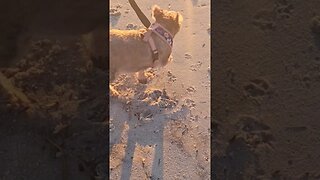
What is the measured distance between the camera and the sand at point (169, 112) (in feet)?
4.54

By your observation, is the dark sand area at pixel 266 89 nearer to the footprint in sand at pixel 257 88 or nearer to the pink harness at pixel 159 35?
the footprint in sand at pixel 257 88

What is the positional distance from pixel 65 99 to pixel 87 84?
6 centimetres

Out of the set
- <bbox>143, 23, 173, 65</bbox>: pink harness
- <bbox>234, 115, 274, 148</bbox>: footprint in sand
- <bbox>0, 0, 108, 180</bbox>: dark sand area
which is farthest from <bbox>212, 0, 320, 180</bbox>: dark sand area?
<bbox>0, 0, 108, 180</bbox>: dark sand area

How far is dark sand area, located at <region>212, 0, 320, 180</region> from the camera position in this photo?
1.38 meters

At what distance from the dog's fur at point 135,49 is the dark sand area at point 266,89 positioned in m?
0.11

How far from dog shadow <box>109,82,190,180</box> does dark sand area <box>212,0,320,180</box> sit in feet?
0.43

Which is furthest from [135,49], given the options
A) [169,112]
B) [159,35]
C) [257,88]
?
[257,88]

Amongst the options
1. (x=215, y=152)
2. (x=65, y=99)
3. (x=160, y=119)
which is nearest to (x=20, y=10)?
Result: (x=65, y=99)

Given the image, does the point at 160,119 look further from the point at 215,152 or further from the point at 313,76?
the point at 313,76

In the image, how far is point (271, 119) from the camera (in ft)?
4.56

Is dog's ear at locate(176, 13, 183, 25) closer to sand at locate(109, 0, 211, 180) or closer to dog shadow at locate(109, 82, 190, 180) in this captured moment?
sand at locate(109, 0, 211, 180)

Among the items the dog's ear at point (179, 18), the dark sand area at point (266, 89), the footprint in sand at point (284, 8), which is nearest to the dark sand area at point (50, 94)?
the dog's ear at point (179, 18)

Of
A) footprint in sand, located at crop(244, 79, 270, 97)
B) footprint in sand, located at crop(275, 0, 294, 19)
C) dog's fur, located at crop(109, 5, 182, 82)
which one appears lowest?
footprint in sand, located at crop(244, 79, 270, 97)

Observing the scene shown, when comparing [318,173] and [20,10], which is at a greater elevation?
[20,10]
